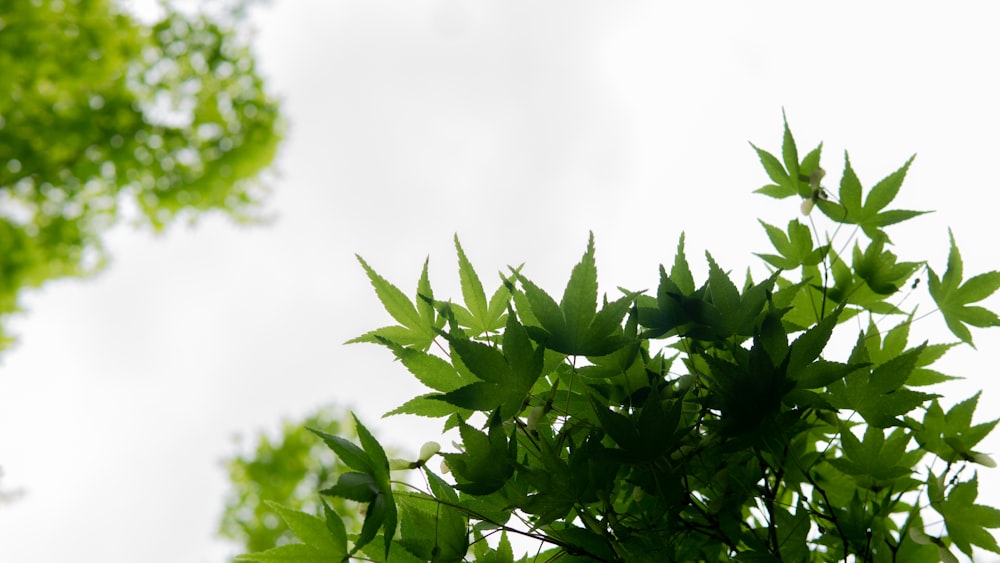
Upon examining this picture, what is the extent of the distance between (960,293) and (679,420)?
449mm

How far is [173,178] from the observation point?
5.56 m

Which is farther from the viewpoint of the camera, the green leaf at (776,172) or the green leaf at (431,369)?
the green leaf at (776,172)

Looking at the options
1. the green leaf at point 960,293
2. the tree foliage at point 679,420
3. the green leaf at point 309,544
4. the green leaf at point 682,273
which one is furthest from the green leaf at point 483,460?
the green leaf at point 960,293

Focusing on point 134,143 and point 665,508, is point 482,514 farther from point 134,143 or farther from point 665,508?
point 134,143

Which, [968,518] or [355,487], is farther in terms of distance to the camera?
[968,518]

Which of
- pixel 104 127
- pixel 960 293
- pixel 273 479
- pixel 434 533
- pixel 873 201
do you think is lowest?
pixel 434 533

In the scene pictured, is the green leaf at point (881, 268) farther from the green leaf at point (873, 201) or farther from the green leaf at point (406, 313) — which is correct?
the green leaf at point (406, 313)

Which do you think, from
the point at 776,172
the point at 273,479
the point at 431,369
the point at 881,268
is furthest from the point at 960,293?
the point at 273,479

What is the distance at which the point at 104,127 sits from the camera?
5.13 metres

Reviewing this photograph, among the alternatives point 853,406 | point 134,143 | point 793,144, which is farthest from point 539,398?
point 134,143

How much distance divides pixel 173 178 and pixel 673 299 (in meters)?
5.79

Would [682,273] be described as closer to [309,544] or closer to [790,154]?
[790,154]

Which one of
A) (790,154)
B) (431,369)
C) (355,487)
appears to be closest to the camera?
(355,487)

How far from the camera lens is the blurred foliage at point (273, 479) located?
4836 mm
